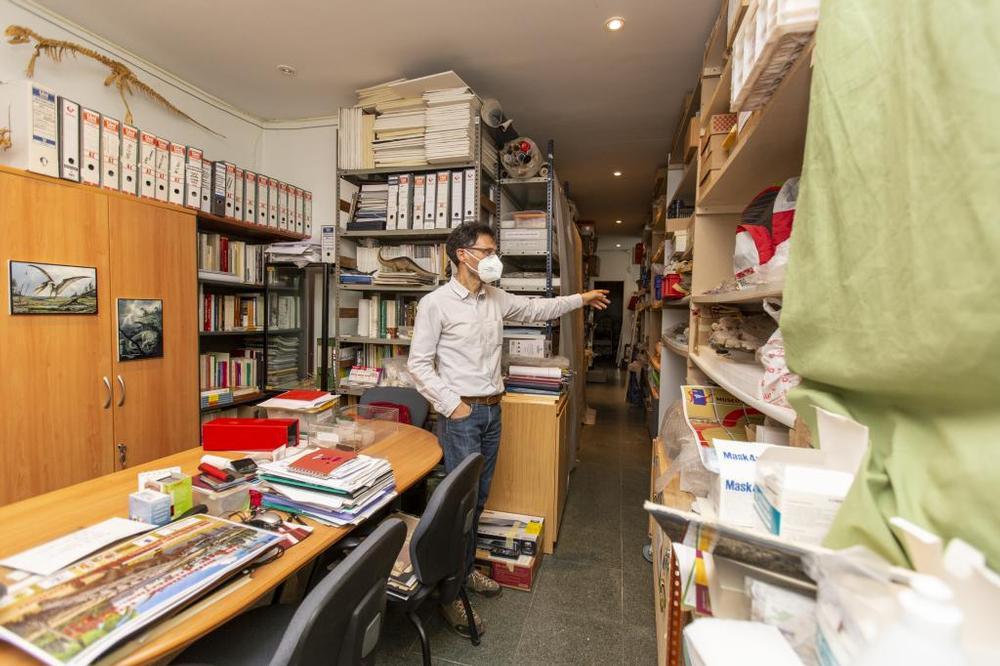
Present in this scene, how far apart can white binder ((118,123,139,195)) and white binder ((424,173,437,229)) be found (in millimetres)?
1592

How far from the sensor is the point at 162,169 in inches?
101

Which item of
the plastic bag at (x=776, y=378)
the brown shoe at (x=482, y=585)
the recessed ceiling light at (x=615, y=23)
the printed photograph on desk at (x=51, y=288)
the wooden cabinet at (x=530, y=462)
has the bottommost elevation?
the brown shoe at (x=482, y=585)

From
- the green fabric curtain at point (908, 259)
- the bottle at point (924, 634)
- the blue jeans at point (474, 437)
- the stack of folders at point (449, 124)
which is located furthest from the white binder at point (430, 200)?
the bottle at point (924, 634)

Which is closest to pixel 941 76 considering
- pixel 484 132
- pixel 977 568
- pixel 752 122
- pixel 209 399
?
pixel 977 568


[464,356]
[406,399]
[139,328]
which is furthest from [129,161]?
[464,356]

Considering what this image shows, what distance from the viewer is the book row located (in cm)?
199

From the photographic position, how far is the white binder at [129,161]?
2369 millimetres

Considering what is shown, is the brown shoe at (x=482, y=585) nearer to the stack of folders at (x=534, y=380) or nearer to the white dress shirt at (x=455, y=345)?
the white dress shirt at (x=455, y=345)

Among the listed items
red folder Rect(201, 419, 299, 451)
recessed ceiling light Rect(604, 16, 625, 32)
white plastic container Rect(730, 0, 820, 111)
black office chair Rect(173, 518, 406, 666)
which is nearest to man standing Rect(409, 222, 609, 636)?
red folder Rect(201, 419, 299, 451)

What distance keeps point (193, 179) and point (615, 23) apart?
8.58 feet

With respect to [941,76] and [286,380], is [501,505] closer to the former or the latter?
[286,380]

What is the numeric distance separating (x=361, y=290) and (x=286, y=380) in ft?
3.46

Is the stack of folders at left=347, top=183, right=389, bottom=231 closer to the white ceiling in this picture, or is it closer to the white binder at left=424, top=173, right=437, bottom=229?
the white binder at left=424, top=173, right=437, bottom=229

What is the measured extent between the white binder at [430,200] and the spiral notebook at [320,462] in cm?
177
